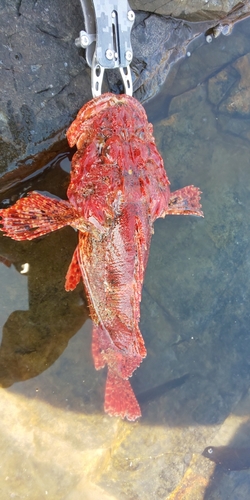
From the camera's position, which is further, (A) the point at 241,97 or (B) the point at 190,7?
(A) the point at 241,97

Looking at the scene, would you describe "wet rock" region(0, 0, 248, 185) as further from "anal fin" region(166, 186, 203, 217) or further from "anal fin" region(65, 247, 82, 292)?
"anal fin" region(166, 186, 203, 217)

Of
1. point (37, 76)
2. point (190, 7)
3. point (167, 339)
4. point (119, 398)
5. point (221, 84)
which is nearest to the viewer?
point (37, 76)

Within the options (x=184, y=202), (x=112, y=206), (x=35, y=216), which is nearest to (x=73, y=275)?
(x=35, y=216)

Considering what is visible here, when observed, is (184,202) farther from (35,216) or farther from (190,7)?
(190,7)

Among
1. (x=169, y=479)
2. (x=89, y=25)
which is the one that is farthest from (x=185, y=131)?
(x=169, y=479)

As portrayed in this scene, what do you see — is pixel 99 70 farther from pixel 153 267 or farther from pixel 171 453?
pixel 171 453

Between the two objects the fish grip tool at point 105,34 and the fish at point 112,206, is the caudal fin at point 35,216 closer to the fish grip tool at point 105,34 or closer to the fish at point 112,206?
the fish at point 112,206

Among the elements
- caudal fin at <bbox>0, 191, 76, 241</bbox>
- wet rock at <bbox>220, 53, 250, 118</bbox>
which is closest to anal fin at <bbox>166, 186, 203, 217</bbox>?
caudal fin at <bbox>0, 191, 76, 241</bbox>

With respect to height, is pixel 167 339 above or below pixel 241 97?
below
